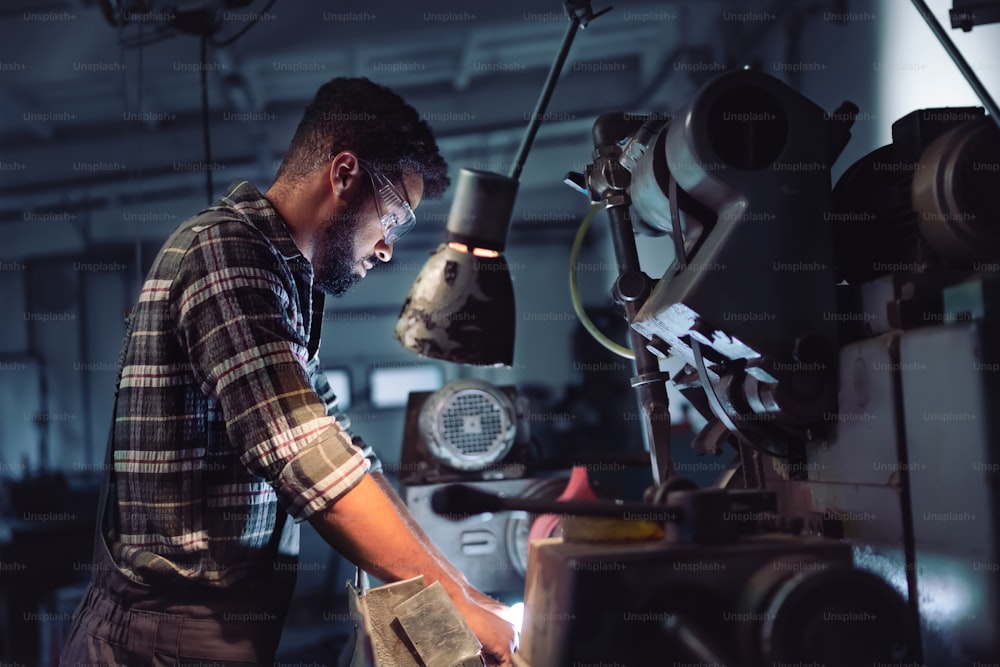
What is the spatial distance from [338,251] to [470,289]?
0.95ft

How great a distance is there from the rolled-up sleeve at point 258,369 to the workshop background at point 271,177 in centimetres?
205

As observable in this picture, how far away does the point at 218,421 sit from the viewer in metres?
1.36

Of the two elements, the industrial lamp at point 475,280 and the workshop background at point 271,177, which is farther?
the workshop background at point 271,177

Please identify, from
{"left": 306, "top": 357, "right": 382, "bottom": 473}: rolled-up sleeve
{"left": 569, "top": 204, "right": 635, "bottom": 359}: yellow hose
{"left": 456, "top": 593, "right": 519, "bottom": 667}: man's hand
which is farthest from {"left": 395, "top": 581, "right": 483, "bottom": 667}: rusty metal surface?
{"left": 306, "top": 357, "right": 382, "bottom": 473}: rolled-up sleeve

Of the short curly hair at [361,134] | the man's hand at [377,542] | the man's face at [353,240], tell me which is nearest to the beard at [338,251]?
the man's face at [353,240]

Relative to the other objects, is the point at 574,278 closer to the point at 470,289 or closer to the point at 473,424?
the point at 470,289

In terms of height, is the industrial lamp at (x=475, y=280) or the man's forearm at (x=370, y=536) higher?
the industrial lamp at (x=475, y=280)

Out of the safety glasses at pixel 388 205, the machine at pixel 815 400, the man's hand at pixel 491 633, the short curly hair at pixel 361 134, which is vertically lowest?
the man's hand at pixel 491 633

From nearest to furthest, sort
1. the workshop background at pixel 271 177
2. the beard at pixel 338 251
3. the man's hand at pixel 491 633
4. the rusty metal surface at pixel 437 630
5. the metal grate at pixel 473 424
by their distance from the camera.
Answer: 1. the rusty metal surface at pixel 437 630
2. the man's hand at pixel 491 633
3. the beard at pixel 338 251
4. the metal grate at pixel 473 424
5. the workshop background at pixel 271 177

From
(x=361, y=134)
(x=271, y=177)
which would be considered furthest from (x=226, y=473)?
(x=271, y=177)

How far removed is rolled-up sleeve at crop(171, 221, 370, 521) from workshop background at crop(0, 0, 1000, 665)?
2047 mm

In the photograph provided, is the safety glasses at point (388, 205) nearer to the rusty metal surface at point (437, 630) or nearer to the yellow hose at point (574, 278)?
the yellow hose at point (574, 278)

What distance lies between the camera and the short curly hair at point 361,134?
1.62 meters

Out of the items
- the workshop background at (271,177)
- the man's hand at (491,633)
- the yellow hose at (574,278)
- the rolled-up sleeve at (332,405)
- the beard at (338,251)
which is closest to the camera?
the man's hand at (491,633)
